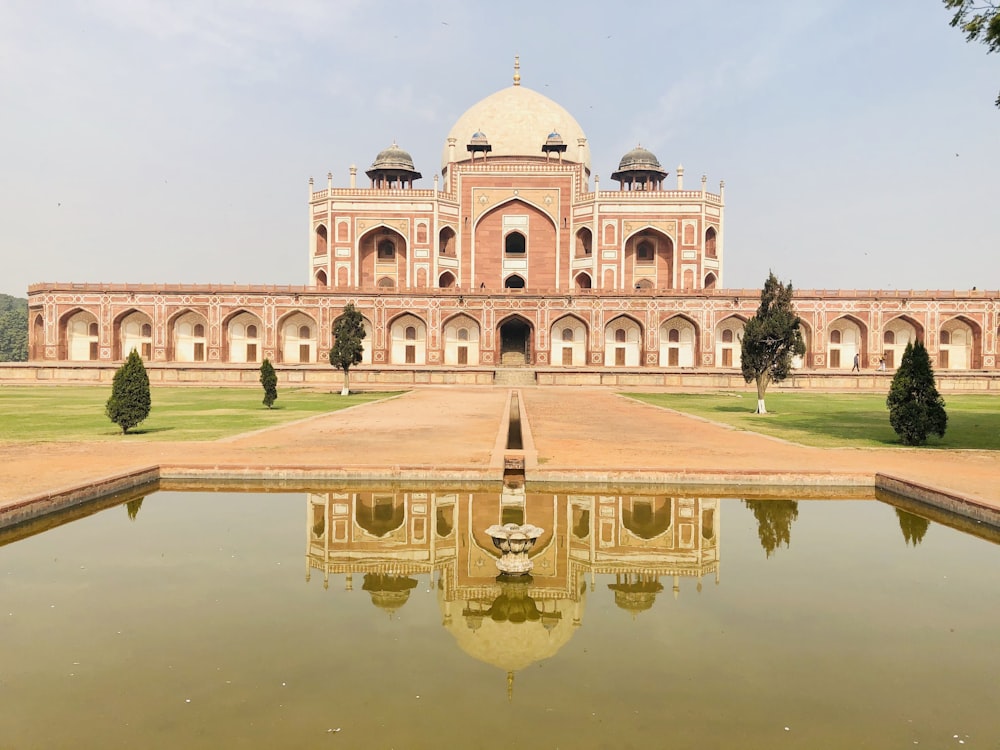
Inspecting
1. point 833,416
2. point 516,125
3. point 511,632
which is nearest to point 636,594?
point 511,632

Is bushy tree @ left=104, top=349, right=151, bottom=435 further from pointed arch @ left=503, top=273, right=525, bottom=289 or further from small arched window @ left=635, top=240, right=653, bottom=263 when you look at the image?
small arched window @ left=635, top=240, right=653, bottom=263

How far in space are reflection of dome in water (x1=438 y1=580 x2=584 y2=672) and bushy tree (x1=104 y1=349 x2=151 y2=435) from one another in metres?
9.37

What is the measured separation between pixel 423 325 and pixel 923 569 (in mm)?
32185

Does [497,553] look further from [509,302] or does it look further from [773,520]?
[509,302]

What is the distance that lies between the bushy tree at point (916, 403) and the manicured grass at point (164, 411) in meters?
10.7

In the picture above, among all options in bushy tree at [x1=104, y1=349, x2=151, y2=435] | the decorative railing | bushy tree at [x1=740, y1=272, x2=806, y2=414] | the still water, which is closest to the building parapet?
the decorative railing

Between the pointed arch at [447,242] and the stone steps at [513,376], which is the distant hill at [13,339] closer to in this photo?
the pointed arch at [447,242]

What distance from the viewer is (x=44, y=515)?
260 inches

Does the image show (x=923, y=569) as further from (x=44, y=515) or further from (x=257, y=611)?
(x=44, y=515)

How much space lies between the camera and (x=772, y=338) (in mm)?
18922

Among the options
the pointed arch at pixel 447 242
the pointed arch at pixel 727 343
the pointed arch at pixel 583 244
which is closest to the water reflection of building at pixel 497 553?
the pointed arch at pixel 727 343

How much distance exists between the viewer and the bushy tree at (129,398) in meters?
12.1

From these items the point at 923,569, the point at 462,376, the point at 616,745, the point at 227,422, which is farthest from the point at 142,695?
the point at 462,376

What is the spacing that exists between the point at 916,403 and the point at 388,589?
10.2m
